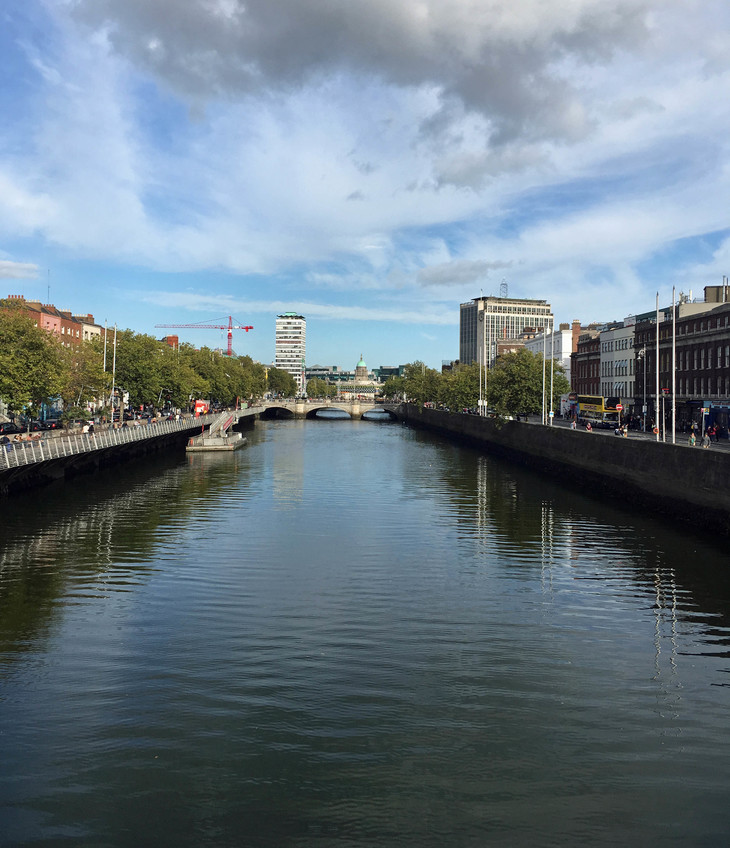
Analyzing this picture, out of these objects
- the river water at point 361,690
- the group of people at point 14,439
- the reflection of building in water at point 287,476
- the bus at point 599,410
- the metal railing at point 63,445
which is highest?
the bus at point 599,410

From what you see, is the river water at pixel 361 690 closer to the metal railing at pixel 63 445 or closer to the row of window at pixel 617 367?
the metal railing at pixel 63 445

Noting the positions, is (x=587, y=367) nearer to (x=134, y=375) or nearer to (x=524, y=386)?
(x=524, y=386)

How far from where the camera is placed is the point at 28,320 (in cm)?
5888

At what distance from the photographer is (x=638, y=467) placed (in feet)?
172

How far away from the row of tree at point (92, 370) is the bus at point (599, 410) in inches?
2286

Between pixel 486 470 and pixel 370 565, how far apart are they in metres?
45.6

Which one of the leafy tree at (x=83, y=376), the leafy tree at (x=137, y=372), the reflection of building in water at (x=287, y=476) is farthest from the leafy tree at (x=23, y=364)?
the leafy tree at (x=137, y=372)

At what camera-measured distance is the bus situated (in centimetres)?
9556

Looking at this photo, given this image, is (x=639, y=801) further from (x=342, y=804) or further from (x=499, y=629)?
(x=499, y=629)

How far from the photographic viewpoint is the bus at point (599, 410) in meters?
95.6

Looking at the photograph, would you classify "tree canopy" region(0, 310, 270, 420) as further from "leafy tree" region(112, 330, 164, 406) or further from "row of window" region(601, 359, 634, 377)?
"row of window" region(601, 359, 634, 377)

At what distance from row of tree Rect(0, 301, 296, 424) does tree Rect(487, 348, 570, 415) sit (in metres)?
46.5

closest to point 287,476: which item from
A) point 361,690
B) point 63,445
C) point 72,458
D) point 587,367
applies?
point 72,458

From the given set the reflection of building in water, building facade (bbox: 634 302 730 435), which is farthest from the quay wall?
building facade (bbox: 634 302 730 435)
